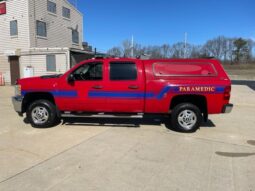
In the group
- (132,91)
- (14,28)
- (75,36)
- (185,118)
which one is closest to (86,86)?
(132,91)

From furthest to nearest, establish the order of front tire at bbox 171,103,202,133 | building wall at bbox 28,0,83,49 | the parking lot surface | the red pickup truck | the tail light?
building wall at bbox 28,0,83,49
front tire at bbox 171,103,202,133
the red pickup truck
the tail light
the parking lot surface

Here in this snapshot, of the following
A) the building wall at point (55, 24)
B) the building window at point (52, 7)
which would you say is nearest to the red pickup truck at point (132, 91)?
the building wall at point (55, 24)

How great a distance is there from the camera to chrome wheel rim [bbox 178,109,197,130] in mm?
6500

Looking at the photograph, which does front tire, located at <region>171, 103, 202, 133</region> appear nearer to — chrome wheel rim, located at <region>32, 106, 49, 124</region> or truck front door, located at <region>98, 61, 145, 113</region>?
truck front door, located at <region>98, 61, 145, 113</region>

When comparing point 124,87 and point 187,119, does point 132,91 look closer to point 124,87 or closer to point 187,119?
point 124,87

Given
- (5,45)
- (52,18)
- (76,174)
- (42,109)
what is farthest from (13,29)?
(76,174)

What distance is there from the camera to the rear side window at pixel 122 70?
661 centimetres

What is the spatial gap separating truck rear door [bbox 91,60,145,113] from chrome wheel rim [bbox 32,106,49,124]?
4.99ft

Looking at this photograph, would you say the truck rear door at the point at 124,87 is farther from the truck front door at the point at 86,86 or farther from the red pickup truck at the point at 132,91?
the truck front door at the point at 86,86

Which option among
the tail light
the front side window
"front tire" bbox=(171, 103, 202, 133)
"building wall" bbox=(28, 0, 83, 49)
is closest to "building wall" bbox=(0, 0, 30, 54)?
"building wall" bbox=(28, 0, 83, 49)

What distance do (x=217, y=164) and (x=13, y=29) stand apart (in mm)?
20928

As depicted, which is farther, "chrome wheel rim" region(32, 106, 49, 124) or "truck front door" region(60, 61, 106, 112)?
"chrome wheel rim" region(32, 106, 49, 124)

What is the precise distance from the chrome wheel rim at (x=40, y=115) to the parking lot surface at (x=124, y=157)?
0.34 meters

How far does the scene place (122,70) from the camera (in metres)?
6.68
